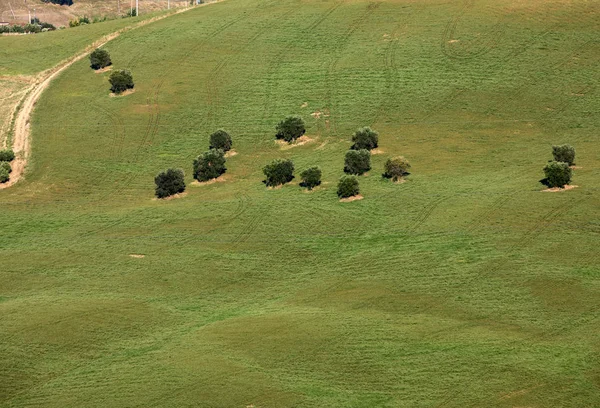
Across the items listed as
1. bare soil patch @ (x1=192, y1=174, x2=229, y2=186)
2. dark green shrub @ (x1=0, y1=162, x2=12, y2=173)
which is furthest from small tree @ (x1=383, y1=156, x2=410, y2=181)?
dark green shrub @ (x1=0, y1=162, x2=12, y2=173)

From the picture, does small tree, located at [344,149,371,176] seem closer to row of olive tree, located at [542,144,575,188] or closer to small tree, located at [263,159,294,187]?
small tree, located at [263,159,294,187]

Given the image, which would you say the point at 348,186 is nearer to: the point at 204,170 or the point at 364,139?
the point at 364,139

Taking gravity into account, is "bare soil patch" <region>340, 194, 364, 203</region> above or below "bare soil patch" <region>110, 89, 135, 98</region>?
below

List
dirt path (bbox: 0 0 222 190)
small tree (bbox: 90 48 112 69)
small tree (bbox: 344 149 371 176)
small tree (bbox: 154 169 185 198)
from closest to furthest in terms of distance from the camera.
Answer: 1. small tree (bbox: 344 149 371 176)
2. small tree (bbox: 154 169 185 198)
3. dirt path (bbox: 0 0 222 190)
4. small tree (bbox: 90 48 112 69)

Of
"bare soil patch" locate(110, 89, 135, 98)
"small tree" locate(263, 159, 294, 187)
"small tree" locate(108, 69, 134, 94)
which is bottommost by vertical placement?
"small tree" locate(263, 159, 294, 187)

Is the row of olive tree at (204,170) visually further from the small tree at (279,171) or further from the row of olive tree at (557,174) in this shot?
the row of olive tree at (557,174)

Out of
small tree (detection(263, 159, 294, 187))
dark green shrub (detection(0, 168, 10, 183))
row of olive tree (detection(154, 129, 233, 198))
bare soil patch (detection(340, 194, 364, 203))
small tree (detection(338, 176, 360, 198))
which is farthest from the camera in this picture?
dark green shrub (detection(0, 168, 10, 183))

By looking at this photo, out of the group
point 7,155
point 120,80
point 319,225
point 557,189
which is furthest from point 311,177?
point 120,80

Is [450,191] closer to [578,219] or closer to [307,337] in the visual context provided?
[578,219]
